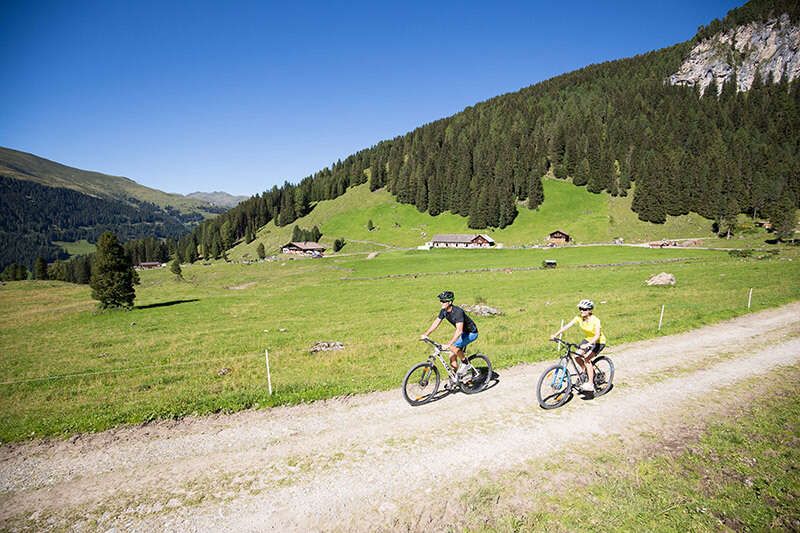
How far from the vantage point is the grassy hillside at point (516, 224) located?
114375mm

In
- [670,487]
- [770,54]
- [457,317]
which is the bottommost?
[670,487]

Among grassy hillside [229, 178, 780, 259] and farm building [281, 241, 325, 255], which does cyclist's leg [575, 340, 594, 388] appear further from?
farm building [281, 241, 325, 255]

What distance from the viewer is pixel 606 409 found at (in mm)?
11211

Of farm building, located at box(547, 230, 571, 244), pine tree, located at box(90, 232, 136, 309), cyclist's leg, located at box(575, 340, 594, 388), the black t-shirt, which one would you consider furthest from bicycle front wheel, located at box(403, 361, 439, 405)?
farm building, located at box(547, 230, 571, 244)

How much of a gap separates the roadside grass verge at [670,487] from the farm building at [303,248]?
127 m

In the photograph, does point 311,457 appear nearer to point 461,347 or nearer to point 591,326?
point 461,347

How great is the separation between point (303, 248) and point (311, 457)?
13021 centimetres

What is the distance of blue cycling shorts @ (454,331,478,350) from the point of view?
40.4 feet

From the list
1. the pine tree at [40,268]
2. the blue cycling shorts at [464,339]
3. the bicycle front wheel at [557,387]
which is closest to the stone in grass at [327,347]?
the blue cycling shorts at [464,339]

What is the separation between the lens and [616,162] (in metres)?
154

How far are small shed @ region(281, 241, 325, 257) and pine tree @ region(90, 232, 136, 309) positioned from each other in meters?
82.6

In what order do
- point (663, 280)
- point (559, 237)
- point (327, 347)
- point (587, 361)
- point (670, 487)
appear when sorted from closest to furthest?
point (670, 487) < point (587, 361) < point (327, 347) < point (663, 280) < point (559, 237)

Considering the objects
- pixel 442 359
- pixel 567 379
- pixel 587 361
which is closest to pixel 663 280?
pixel 587 361

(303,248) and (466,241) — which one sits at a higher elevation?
(303,248)
